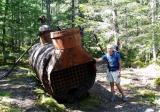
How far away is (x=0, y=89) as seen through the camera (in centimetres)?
1382

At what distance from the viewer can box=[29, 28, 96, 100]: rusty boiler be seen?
1194 centimetres

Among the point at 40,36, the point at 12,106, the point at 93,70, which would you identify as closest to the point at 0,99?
A: the point at 12,106

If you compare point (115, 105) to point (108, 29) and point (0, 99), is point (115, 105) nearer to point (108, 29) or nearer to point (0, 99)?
point (0, 99)

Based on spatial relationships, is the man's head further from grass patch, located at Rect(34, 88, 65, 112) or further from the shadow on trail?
grass patch, located at Rect(34, 88, 65, 112)

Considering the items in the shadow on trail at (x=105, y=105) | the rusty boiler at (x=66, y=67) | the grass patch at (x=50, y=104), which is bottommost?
the shadow on trail at (x=105, y=105)

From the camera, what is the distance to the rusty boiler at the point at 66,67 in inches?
470

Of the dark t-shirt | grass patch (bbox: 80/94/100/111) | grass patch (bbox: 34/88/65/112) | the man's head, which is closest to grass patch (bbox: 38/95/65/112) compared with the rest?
grass patch (bbox: 34/88/65/112)

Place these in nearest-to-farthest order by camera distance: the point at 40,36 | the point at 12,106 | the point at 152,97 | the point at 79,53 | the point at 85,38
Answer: the point at 12,106 < the point at 79,53 < the point at 152,97 < the point at 40,36 < the point at 85,38

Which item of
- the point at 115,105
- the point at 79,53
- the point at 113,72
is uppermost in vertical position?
the point at 79,53

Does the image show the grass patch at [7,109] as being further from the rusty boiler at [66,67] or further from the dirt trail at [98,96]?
the rusty boiler at [66,67]

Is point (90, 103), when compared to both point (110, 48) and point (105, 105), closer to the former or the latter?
point (105, 105)

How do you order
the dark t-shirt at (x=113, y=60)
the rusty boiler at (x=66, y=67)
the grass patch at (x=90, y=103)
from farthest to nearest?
the dark t-shirt at (x=113, y=60) → the grass patch at (x=90, y=103) → the rusty boiler at (x=66, y=67)

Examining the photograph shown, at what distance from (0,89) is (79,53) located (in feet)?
13.2

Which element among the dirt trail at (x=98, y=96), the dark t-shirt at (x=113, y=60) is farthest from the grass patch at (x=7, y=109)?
the dark t-shirt at (x=113, y=60)
